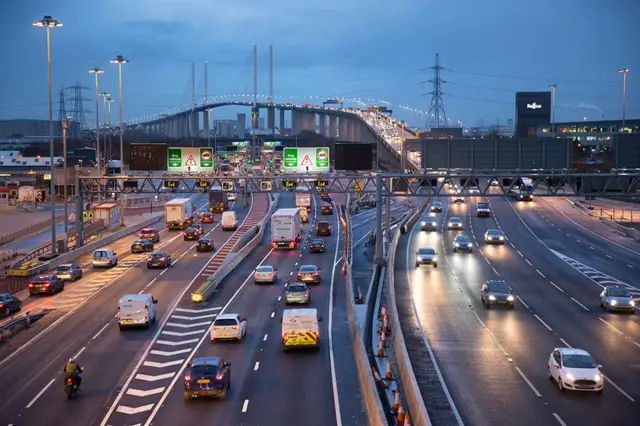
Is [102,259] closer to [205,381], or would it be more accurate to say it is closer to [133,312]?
[133,312]

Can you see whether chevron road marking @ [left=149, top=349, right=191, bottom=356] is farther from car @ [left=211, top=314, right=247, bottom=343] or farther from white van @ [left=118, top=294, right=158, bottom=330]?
white van @ [left=118, top=294, right=158, bottom=330]

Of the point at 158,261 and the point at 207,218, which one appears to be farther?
the point at 207,218

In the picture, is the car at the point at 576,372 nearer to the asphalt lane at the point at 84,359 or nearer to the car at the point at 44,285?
the asphalt lane at the point at 84,359

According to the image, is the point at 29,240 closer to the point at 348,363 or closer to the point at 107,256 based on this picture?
the point at 107,256

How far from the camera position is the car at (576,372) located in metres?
22.5

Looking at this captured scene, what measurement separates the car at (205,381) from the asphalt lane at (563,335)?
8965 mm

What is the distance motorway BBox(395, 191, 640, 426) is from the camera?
21.3 metres

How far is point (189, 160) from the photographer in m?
53.5

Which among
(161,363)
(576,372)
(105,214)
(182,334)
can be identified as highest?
(105,214)

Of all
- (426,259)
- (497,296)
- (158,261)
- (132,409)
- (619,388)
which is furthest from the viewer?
(426,259)

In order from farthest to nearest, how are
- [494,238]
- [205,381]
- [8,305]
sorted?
[494,238]
[8,305]
[205,381]

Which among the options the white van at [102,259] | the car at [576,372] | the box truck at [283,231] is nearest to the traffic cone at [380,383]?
the car at [576,372]

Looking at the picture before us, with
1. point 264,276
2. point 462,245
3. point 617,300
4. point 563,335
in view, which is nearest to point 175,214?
point 462,245

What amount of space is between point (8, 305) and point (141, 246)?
73.9 ft
